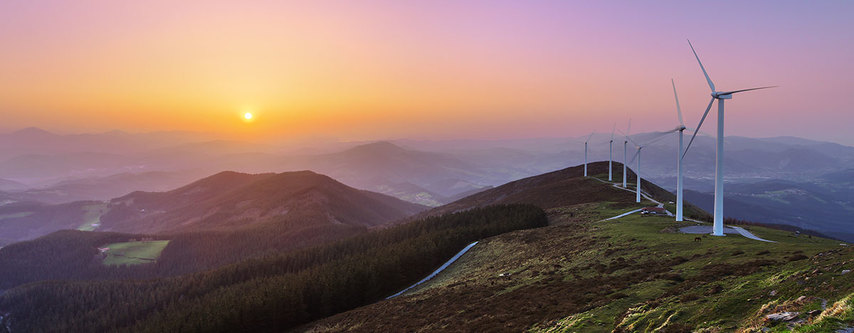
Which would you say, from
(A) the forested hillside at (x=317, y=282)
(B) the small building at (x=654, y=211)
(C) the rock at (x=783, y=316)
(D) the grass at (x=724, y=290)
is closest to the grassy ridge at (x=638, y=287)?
(D) the grass at (x=724, y=290)

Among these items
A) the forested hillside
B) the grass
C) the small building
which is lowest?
the forested hillside

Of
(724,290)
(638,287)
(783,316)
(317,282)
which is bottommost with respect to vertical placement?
(317,282)

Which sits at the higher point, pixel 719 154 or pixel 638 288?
pixel 719 154

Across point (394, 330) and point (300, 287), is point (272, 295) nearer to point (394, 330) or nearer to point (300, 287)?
point (300, 287)

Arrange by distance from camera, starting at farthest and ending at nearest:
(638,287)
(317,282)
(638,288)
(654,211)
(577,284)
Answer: (317,282), (654,211), (577,284), (638,287), (638,288)

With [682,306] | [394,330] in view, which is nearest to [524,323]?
[682,306]

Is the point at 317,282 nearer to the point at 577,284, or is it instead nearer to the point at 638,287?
the point at 577,284

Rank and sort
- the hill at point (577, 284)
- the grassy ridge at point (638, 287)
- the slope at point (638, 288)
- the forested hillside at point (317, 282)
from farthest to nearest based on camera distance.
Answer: the forested hillside at point (317, 282)
the hill at point (577, 284)
the grassy ridge at point (638, 287)
the slope at point (638, 288)

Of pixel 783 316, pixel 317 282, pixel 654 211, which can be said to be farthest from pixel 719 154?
pixel 317 282

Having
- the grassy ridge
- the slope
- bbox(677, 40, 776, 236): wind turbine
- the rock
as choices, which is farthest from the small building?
the rock

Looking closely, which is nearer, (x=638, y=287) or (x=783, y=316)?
(x=783, y=316)

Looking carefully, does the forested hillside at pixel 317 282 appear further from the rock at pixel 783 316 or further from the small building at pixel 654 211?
the rock at pixel 783 316

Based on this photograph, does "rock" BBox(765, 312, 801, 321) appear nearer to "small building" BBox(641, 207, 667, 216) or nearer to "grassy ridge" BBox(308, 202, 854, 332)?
"grassy ridge" BBox(308, 202, 854, 332)

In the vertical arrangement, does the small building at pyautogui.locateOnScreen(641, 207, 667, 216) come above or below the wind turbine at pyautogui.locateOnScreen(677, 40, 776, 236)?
below
